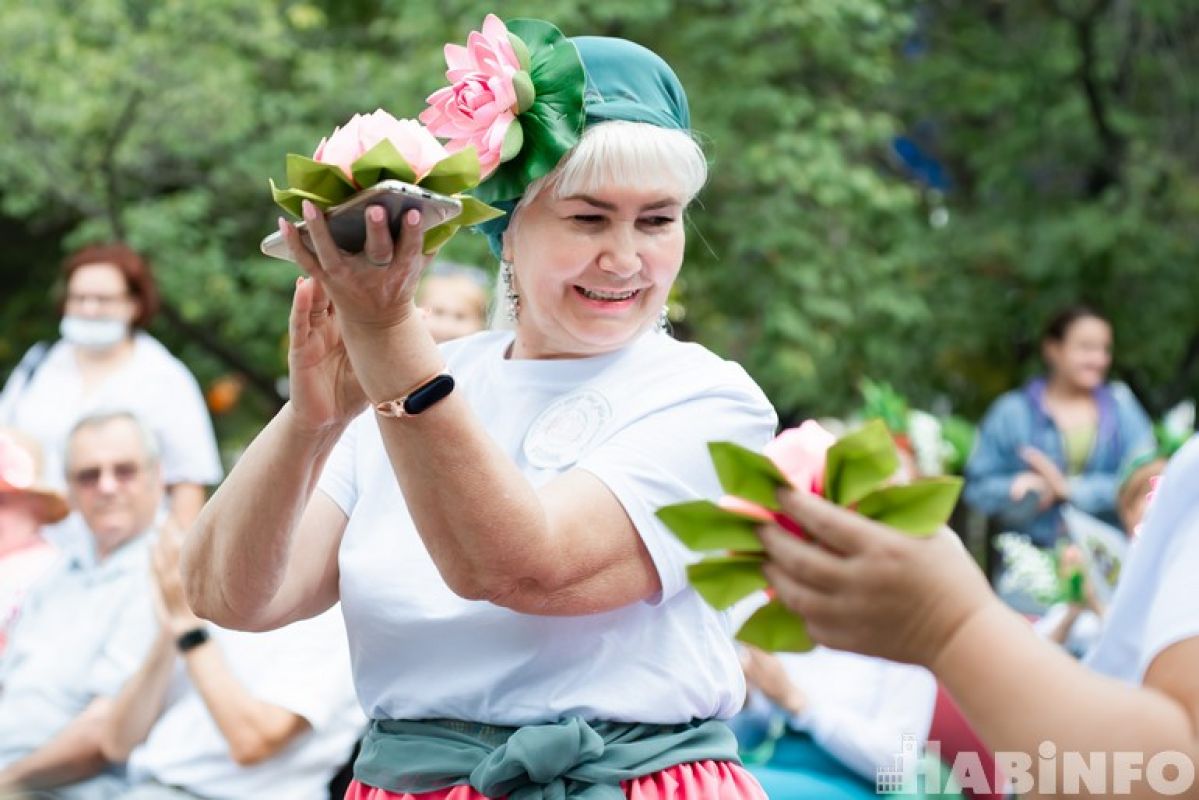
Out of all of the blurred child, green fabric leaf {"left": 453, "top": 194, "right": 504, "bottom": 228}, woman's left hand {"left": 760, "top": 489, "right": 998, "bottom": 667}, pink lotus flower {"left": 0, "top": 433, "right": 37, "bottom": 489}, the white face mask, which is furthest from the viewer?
the white face mask

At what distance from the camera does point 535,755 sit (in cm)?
219

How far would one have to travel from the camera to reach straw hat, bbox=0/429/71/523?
5074mm

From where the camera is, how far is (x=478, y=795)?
2268 mm

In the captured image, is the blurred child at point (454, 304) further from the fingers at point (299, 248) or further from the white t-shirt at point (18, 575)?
the fingers at point (299, 248)

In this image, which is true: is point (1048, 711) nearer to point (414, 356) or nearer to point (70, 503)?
point (414, 356)

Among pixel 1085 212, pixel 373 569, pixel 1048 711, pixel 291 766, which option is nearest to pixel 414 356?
pixel 373 569

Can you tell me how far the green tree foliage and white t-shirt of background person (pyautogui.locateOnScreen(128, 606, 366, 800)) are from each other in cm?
480

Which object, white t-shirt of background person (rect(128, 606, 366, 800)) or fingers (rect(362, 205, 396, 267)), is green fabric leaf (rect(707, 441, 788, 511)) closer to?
fingers (rect(362, 205, 396, 267))

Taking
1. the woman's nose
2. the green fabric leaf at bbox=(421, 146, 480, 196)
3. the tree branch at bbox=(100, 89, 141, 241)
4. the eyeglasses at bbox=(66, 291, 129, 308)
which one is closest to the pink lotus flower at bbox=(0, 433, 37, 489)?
the eyeglasses at bbox=(66, 291, 129, 308)

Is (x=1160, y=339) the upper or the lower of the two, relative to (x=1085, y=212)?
lower

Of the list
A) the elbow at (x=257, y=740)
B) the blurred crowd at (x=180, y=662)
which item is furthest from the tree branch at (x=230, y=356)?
the elbow at (x=257, y=740)

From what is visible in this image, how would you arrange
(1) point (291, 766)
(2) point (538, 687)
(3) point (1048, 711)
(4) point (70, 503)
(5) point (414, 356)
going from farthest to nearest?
(4) point (70, 503) → (1) point (291, 766) → (2) point (538, 687) → (5) point (414, 356) → (3) point (1048, 711)

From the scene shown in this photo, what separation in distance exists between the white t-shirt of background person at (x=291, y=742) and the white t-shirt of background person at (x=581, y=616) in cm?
186

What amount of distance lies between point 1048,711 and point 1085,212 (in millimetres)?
9983
